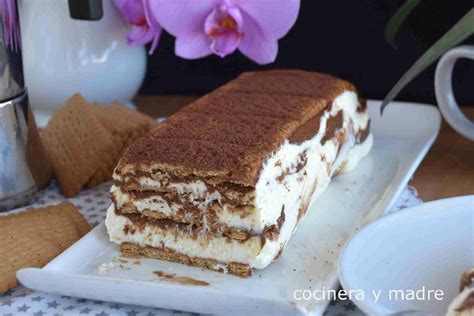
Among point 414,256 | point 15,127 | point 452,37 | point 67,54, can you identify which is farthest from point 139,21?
point 414,256

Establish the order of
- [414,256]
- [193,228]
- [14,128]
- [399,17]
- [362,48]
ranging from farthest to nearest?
[362,48] < [399,17] < [14,128] < [193,228] < [414,256]

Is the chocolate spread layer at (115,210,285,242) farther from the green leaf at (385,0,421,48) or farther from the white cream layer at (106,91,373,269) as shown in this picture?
the green leaf at (385,0,421,48)

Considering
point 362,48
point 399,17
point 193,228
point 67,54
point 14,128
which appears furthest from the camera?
point 362,48

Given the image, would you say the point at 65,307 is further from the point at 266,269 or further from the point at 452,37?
the point at 452,37

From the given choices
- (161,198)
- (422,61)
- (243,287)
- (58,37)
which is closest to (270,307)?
(243,287)

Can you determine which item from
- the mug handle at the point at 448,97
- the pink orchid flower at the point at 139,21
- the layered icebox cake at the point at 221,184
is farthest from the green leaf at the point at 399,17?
the pink orchid flower at the point at 139,21

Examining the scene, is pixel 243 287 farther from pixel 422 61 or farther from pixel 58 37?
pixel 58 37

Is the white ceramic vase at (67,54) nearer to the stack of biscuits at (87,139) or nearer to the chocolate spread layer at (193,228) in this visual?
the stack of biscuits at (87,139)
